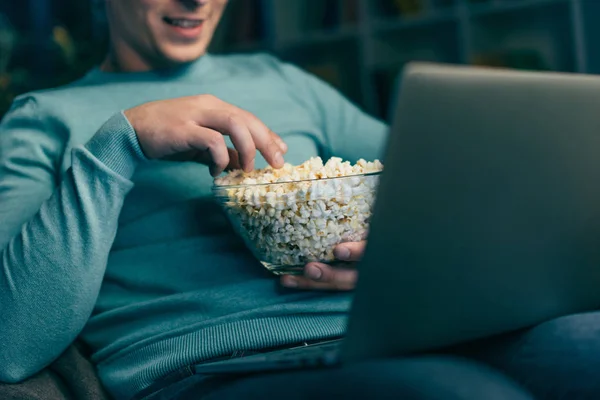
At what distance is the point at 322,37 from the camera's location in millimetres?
3072

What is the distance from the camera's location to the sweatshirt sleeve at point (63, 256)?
2.78 feet

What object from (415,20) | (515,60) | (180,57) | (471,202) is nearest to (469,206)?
(471,202)

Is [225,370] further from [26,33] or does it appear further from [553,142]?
[26,33]

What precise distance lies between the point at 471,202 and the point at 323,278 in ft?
1.07

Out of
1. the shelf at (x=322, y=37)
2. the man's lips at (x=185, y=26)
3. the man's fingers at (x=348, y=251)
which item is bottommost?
the shelf at (x=322, y=37)

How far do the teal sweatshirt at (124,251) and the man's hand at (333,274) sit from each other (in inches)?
1.2

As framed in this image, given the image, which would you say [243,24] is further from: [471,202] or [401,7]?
[471,202]

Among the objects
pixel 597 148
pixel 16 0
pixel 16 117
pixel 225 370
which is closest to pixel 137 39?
pixel 16 117

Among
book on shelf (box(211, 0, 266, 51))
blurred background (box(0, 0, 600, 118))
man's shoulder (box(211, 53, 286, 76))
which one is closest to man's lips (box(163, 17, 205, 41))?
man's shoulder (box(211, 53, 286, 76))

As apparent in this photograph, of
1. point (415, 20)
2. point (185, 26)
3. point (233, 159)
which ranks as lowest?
point (415, 20)

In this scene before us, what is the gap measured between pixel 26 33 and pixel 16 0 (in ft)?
0.54

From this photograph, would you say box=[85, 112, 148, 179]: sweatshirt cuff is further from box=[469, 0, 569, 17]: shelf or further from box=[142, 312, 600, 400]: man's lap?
box=[469, 0, 569, 17]: shelf

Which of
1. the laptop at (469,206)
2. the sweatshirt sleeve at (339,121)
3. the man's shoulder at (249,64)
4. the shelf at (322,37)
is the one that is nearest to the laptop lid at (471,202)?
the laptop at (469,206)

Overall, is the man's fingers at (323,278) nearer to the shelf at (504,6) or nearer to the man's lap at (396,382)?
the man's lap at (396,382)
